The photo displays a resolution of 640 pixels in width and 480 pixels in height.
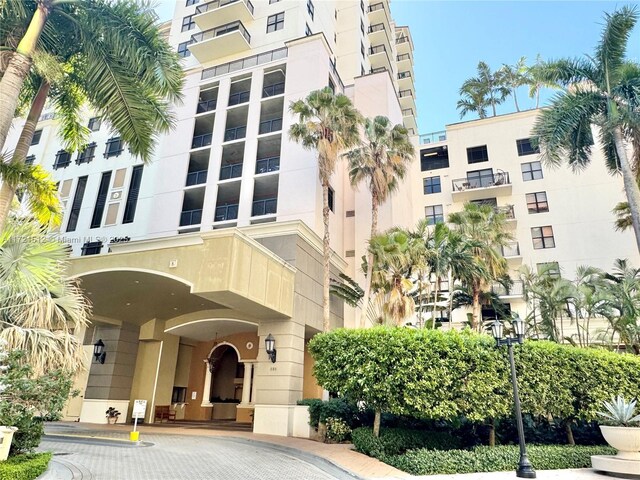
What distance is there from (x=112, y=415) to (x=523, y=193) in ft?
91.8

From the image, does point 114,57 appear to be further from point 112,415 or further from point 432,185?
point 432,185

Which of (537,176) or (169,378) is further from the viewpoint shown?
(537,176)

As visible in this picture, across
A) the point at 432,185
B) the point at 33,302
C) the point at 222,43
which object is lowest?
the point at 33,302

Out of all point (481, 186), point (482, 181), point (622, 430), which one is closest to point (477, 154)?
point (482, 181)

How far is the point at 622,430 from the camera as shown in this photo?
10.6 m

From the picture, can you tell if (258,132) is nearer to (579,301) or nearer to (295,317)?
(295,317)

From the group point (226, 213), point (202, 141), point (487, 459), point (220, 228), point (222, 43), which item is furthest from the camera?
point (222, 43)

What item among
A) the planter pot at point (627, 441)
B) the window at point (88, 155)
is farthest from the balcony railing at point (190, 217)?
the planter pot at point (627, 441)

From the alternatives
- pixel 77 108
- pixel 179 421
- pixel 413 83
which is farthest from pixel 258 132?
pixel 413 83

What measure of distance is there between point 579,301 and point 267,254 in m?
15.3

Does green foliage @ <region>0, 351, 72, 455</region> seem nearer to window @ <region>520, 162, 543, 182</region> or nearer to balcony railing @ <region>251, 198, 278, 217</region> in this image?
balcony railing @ <region>251, 198, 278, 217</region>

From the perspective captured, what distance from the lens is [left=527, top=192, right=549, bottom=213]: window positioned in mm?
28922

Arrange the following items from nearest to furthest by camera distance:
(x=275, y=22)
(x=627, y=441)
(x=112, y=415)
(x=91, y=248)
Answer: (x=627, y=441)
(x=112, y=415)
(x=91, y=248)
(x=275, y=22)

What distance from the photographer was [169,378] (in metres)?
21.3
